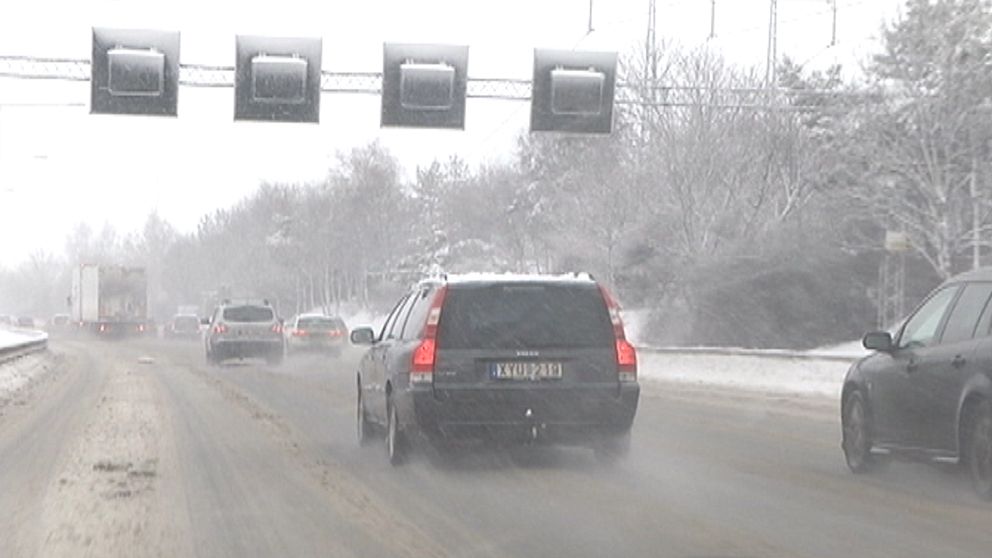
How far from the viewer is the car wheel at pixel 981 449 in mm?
10586

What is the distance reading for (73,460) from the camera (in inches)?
555

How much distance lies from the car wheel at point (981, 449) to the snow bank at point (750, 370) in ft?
46.5

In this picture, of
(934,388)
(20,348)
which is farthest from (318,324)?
(934,388)

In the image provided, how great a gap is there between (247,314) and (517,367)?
28.7m

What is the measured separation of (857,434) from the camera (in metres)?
12.9

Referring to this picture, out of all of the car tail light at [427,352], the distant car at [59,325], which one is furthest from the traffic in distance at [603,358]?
the distant car at [59,325]

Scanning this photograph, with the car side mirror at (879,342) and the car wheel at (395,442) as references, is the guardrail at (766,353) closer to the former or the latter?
the car side mirror at (879,342)

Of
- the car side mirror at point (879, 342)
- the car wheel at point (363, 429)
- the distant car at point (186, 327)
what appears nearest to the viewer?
the car side mirror at point (879, 342)

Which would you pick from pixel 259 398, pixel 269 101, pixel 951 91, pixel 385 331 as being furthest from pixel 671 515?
pixel 951 91

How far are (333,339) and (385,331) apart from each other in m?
32.5

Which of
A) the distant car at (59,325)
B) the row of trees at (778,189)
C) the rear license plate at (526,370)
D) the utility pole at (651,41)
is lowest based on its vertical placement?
the distant car at (59,325)

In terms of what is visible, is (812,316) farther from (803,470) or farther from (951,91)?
(803,470)

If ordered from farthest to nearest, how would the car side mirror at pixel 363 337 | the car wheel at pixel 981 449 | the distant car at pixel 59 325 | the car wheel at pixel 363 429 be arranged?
the distant car at pixel 59 325 → the car side mirror at pixel 363 337 → the car wheel at pixel 363 429 → the car wheel at pixel 981 449

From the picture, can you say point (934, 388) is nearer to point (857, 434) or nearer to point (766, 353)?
point (857, 434)
